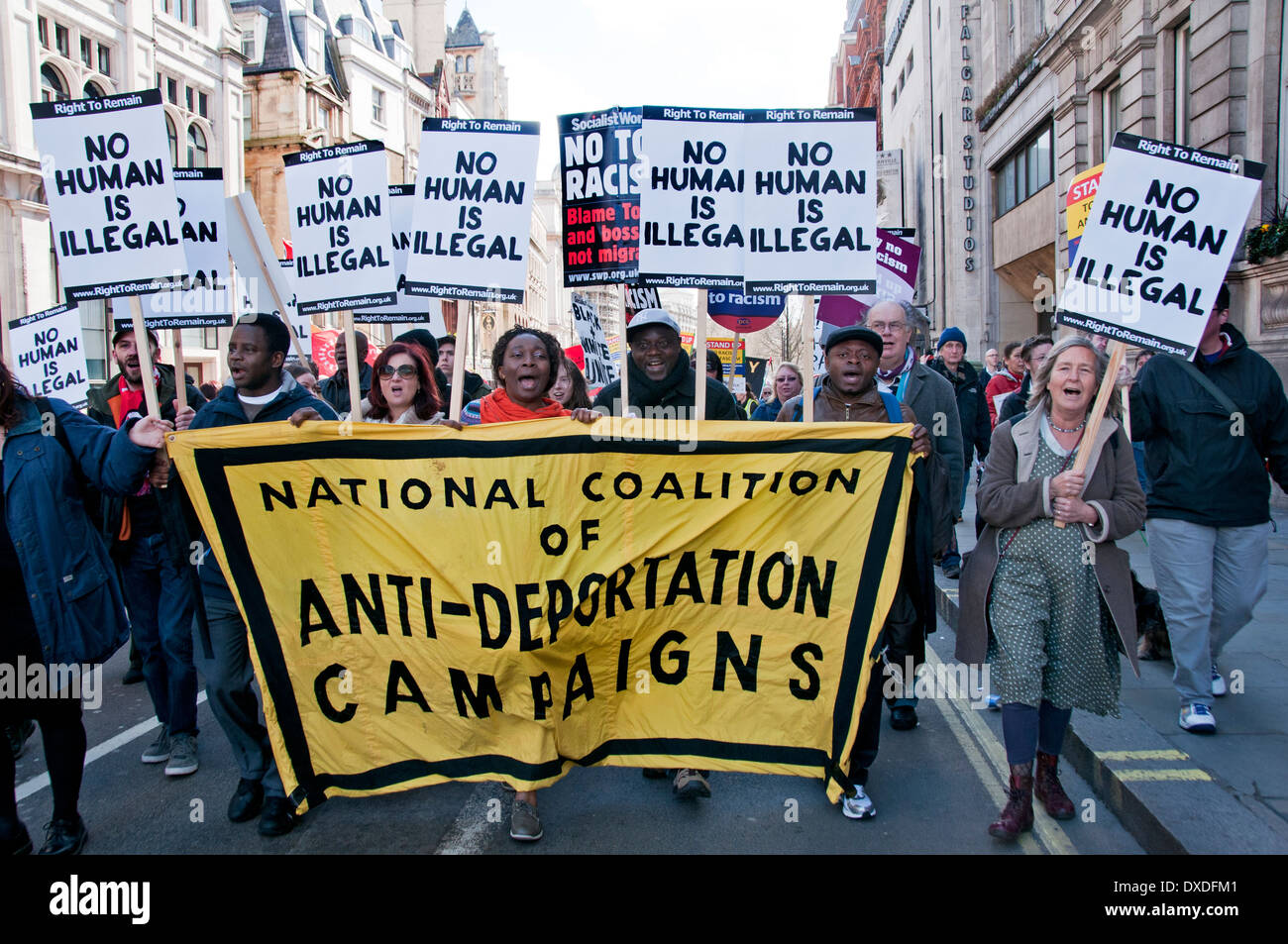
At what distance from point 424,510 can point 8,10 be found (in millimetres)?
25728

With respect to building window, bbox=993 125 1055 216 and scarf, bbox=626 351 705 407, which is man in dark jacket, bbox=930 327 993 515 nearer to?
scarf, bbox=626 351 705 407

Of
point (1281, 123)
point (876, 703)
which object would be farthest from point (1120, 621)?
point (1281, 123)

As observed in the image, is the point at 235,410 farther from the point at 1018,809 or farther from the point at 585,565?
the point at 1018,809

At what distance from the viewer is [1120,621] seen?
378cm

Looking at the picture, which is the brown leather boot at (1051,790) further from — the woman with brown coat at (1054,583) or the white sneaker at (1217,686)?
the white sneaker at (1217,686)

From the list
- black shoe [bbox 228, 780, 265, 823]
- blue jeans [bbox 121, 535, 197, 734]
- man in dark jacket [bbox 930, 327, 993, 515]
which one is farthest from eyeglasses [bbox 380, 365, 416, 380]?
man in dark jacket [bbox 930, 327, 993, 515]

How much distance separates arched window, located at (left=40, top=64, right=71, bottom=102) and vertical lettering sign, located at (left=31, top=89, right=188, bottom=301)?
2404 cm

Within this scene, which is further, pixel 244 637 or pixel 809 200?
pixel 809 200

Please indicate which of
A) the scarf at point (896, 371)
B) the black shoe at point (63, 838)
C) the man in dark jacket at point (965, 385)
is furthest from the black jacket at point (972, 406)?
the black shoe at point (63, 838)

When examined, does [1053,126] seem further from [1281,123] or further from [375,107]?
[375,107]

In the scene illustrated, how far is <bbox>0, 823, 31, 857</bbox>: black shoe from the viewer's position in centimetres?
359

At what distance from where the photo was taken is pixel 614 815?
4012 mm

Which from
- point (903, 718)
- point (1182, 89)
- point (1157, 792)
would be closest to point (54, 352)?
point (903, 718)

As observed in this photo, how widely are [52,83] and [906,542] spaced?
92.2 feet
